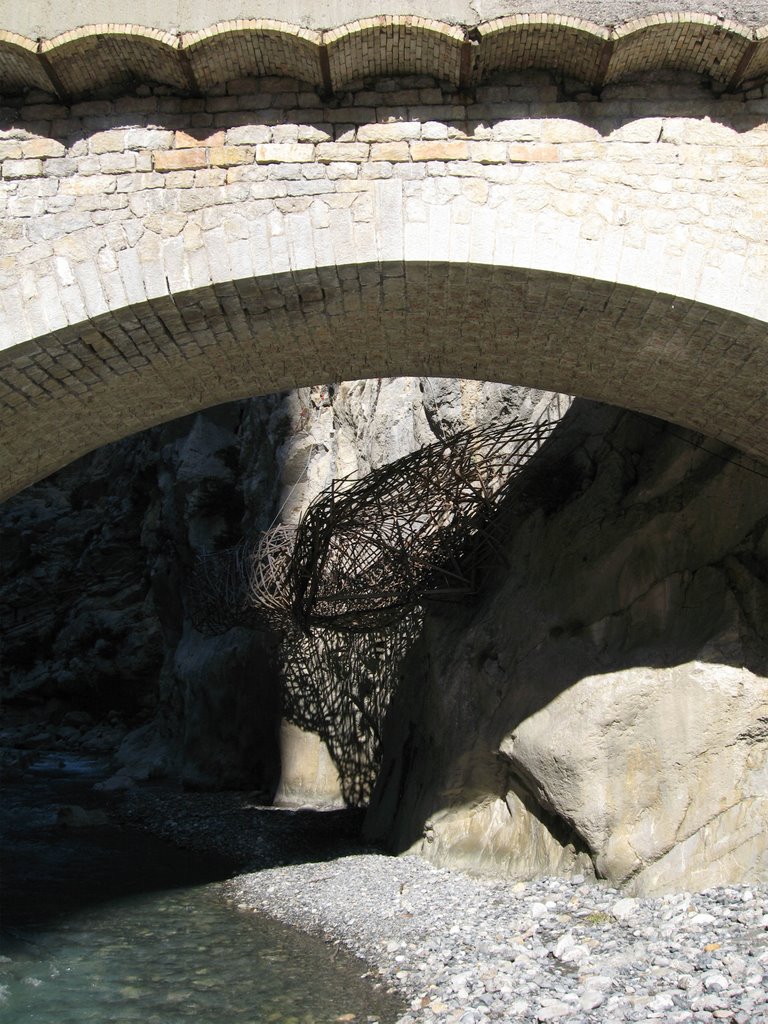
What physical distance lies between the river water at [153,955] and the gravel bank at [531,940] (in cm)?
29

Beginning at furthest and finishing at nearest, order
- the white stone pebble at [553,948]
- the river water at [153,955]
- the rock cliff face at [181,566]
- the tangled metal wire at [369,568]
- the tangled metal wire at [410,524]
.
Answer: the rock cliff face at [181,566] → the tangled metal wire at [369,568] → the tangled metal wire at [410,524] → the river water at [153,955] → the white stone pebble at [553,948]

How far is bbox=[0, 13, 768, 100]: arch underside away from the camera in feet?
14.0

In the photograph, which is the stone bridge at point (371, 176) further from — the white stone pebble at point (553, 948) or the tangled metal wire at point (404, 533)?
the tangled metal wire at point (404, 533)

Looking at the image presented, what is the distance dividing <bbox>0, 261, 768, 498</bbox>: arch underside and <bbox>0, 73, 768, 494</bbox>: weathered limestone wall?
20 mm

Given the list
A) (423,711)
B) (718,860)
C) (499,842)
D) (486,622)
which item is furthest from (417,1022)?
(423,711)

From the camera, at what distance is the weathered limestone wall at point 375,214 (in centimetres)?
437

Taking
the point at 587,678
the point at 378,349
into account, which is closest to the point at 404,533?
the point at 587,678

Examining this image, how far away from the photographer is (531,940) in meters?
5.19

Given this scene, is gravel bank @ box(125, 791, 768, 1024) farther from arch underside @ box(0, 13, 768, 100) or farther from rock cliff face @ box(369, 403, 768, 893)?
arch underside @ box(0, 13, 768, 100)

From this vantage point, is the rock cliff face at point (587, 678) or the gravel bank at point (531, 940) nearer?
the gravel bank at point (531, 940)

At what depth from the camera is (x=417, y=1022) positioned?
4.48m

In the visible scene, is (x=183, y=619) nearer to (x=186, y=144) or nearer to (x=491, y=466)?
(x=491, y=466)

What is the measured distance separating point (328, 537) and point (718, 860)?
167 inches

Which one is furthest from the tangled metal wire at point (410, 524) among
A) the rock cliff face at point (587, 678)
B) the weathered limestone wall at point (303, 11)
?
the weathered limestone wall at point (303, 11)
